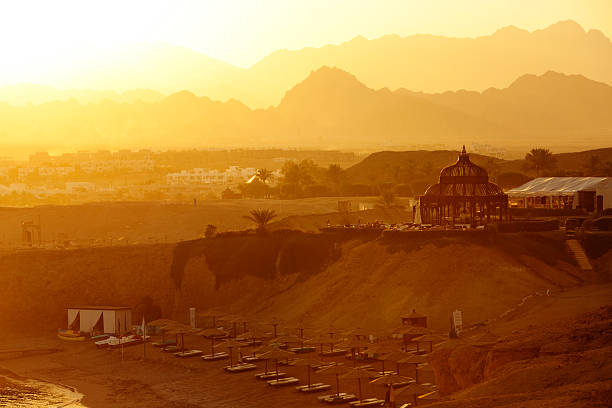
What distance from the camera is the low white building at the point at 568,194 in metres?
77.2

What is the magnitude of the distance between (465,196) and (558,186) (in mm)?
18822

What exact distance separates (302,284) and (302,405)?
21.9 meters

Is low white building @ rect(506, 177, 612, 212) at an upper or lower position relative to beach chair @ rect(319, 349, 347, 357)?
upper

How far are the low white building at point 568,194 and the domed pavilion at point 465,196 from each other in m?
12.5

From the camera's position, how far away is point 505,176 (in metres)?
107

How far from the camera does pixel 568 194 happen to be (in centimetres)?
7812

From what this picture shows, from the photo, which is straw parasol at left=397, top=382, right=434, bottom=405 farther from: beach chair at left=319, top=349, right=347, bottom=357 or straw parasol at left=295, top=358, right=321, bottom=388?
beach chair at left=319, top=349, right=347, bottom=357

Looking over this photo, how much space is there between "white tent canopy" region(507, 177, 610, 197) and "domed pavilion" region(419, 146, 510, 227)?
1306 centimetres

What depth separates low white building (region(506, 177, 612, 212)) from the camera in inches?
3041

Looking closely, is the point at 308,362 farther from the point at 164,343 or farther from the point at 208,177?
the point at 208,177

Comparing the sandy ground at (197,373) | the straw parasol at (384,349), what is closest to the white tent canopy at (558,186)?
the sandy ground at (197,373)

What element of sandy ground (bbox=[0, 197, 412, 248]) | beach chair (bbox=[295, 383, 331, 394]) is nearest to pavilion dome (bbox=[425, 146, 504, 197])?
beach chair (bbox=[295, 383, 331, 394])

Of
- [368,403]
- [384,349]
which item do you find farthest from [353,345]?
[368,403]

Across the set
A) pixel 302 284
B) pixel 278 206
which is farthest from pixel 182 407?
pixel 278 206
